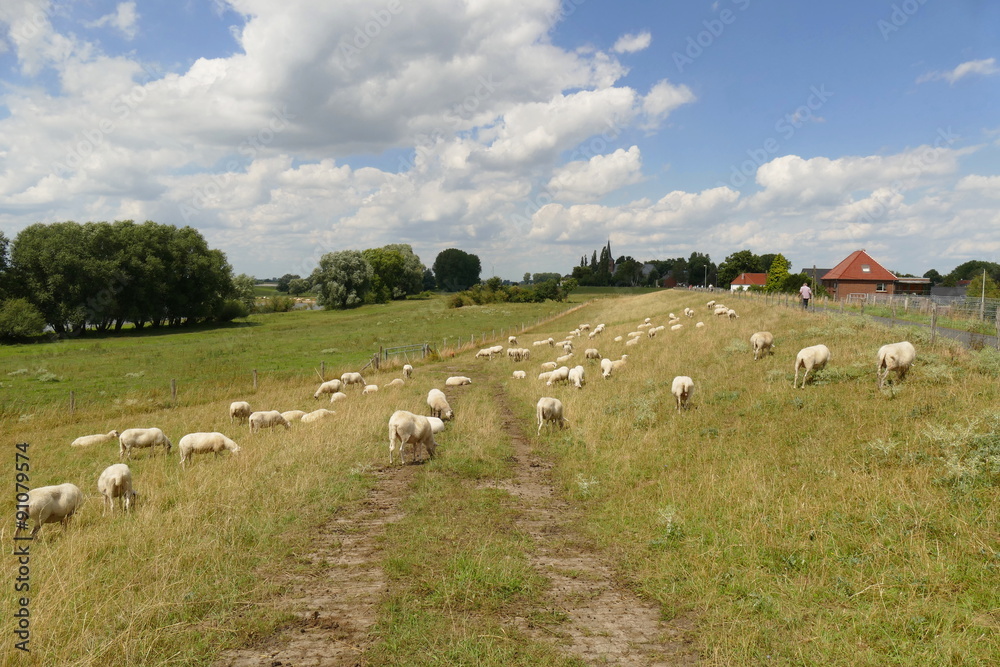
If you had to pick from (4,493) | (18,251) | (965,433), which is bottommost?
(4,493)

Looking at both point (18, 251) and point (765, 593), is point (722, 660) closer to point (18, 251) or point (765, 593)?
point (765, 593)

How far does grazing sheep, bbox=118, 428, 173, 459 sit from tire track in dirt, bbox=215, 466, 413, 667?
9306mm

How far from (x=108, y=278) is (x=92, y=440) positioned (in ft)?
174

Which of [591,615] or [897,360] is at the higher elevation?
[897,360]

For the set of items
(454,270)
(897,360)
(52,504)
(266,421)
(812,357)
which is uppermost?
(454,270)

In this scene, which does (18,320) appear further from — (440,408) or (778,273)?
(778,273)

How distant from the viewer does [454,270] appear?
172500 mm

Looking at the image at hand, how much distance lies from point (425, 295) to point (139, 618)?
12980 cm

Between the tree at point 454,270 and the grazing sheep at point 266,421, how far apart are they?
15375cm

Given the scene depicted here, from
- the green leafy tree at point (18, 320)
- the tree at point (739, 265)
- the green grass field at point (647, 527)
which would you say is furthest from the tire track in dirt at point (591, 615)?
the tree at point (739, 265)

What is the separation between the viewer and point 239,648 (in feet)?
17.0

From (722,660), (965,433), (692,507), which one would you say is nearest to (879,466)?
(965,433)

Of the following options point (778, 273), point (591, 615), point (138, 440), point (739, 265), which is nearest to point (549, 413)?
point (591, 615)

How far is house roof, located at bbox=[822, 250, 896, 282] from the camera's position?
66.3 metres
